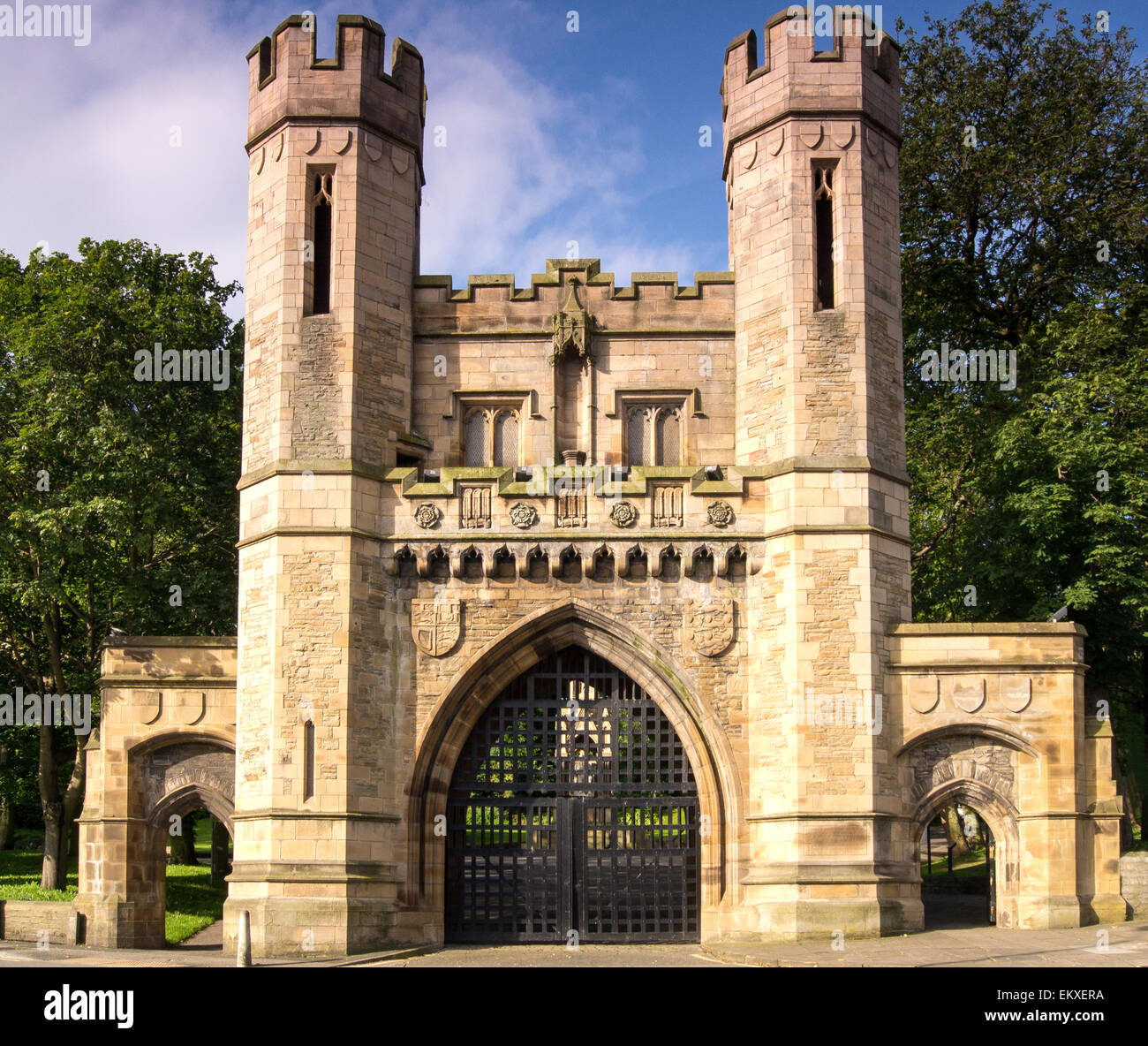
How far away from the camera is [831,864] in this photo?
19.1 m

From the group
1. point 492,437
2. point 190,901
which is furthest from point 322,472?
point 190,901

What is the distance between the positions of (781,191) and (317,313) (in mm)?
7143

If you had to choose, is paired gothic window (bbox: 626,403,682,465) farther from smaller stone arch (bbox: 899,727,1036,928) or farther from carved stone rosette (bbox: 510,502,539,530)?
smaller stone arch (bbox: 899,727,1036,928)

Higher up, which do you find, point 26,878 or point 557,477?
point 557,477

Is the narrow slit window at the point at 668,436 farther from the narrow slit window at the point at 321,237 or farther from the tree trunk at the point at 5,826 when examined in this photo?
the tree trunk at the point at 5,826

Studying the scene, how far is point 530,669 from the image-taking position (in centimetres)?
2114

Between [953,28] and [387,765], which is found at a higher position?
[953,28]

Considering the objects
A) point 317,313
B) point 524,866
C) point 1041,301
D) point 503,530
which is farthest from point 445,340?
point 1041,301

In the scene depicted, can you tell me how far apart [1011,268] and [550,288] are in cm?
1203

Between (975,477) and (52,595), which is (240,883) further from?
(975,477)

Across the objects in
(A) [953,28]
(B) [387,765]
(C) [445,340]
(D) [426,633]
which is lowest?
(B) [387,765]

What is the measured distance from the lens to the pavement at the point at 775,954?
16.6 metres

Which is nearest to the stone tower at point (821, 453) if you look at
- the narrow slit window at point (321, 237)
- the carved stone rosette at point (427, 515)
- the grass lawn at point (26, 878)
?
the carved stone rosette at point (427, 515)

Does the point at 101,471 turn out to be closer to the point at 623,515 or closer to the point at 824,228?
the point at 623,515
